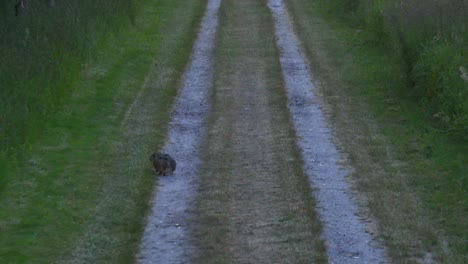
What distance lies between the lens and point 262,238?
10.6 m

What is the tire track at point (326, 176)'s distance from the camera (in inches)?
404

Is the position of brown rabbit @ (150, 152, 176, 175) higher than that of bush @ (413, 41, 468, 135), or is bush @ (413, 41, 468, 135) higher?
brown rabbit @ (150, 152, 176, 175)

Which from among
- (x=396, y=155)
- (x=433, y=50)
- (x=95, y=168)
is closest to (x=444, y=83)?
(x=433, y=50)

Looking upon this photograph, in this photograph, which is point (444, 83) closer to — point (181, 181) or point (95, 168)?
point (181, 181)

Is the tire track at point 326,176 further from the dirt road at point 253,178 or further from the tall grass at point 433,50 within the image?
the tall grass at point 433,50

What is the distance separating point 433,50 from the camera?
16.7 m

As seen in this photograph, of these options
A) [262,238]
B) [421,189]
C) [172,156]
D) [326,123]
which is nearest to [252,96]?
[326,123]

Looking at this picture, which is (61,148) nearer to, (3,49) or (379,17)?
(3,49)

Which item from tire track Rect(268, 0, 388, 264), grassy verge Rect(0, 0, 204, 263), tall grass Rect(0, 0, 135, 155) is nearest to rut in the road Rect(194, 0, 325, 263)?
tire track Rect(268, 0, 388, 264)

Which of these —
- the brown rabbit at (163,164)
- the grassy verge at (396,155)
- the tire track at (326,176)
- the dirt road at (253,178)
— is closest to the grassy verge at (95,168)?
the brown rabbit at (163,164)

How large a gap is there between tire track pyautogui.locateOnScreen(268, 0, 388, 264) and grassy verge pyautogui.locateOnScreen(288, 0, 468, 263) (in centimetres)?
20

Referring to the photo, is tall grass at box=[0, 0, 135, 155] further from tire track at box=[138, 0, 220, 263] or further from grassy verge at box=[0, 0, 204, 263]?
tire track at box=[138, 0, 220, 263]

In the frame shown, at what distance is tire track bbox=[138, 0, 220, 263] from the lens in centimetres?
1036

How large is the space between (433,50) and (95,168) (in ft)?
20.6
